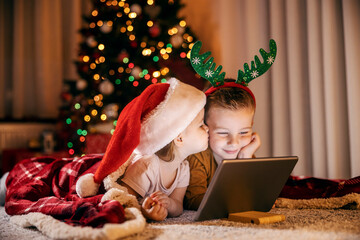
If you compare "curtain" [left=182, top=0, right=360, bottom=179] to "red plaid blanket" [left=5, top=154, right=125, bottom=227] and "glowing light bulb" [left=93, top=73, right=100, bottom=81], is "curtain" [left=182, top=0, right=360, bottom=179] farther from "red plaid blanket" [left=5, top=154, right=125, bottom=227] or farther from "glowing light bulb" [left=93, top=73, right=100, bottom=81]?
"red plaid blanket" [left=5, top=154, right=125, bottom=227]

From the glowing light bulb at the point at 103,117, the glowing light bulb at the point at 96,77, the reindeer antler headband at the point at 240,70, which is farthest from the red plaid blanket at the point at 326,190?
the glowing light bulb at the point at 96,77

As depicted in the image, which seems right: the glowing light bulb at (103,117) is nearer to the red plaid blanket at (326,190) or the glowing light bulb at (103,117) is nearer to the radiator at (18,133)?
the radiator at (18,133)

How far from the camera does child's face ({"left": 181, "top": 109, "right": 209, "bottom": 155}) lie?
110 cm

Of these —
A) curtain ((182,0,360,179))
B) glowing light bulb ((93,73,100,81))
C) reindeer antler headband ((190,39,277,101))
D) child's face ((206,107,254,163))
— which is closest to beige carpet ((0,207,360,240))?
child's face ((206,107,254,163))

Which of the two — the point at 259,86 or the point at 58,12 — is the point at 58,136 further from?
the point at 259,86

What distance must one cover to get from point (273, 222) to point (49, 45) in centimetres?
337

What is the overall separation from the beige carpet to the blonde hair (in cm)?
19

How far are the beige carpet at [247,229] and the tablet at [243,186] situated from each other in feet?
0.14

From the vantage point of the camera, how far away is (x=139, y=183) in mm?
1047

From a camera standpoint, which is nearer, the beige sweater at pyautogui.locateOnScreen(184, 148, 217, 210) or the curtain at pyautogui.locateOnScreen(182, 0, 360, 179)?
the beige sweater at pyautogui.locateOnScreen(184, 148, 217, 210)

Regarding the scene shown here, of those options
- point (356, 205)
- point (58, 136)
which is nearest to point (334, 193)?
point (356, 205)

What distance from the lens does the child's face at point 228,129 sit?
1.16 m

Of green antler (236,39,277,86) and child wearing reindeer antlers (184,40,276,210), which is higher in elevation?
green antler (236,39,277,86)

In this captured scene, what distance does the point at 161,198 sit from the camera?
1.00 metres
